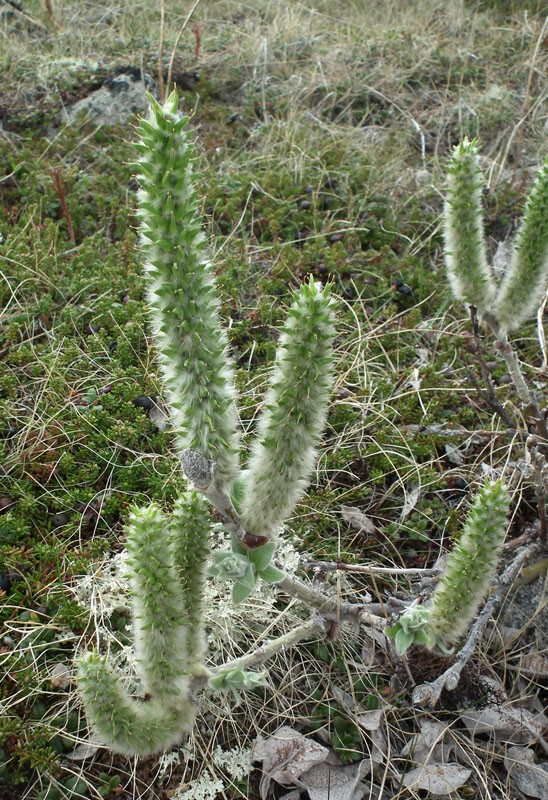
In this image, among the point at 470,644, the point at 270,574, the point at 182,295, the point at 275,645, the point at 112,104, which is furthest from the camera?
the point at 112,104

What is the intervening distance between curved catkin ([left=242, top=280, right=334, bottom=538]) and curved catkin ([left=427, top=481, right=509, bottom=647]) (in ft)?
2.92

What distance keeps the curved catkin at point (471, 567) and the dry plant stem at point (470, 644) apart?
0.25 m

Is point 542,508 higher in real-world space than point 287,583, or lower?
lower

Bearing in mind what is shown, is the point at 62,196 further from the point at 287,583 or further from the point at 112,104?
the point at 287,583

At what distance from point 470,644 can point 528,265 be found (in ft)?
6.63

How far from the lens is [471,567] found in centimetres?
279

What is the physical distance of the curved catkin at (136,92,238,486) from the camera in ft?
5.89

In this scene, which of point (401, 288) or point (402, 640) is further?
point (401, 288)

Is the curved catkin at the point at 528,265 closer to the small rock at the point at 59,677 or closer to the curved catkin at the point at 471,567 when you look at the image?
the curved catkin at the point at 471,567

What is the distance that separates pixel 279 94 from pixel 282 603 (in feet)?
21.5

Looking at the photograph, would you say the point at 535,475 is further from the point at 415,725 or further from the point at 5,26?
the point at 5,26

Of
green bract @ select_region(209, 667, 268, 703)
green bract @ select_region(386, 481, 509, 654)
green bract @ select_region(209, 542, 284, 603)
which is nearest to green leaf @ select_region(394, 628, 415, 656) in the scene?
green bract @ select_region(386, 481, 509, 654)

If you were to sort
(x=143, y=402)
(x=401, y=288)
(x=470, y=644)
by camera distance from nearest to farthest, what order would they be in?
1. (x=470, y=644)
2. (x=143, y=402)
3. (x=401, y=288)

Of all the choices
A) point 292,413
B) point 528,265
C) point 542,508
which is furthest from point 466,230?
point 292,413
